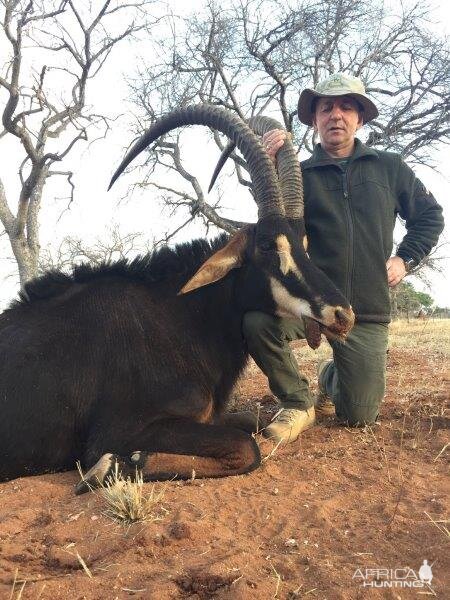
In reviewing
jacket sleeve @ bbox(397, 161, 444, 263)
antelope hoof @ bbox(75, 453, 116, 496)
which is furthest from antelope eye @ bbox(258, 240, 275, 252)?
antelope hoof @ bbox(75, 453, 116, 496)

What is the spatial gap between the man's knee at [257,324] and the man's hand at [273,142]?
4.38 ft

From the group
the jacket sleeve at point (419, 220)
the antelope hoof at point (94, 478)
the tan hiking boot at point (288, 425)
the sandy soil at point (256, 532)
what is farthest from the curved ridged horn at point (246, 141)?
the antelope hoof at point (94, 478)

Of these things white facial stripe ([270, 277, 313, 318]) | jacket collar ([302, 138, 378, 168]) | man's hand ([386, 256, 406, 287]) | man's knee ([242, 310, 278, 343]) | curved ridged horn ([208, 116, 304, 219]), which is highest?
jacket collar ([302, 138, 378, 168])

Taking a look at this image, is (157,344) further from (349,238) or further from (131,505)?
(349,238)

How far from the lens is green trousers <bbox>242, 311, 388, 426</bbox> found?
4.56 m

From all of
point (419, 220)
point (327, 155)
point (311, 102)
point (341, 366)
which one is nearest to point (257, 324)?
point (341, 366)

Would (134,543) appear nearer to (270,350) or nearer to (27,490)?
(27,490)

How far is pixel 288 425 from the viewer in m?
4.36

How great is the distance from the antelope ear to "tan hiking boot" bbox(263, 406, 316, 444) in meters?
1.18

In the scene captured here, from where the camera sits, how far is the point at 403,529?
2566mm

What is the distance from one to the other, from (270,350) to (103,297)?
1.38 meters

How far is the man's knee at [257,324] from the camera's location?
4.45 metres

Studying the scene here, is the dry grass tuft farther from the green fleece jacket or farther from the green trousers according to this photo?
the green fleece jacket

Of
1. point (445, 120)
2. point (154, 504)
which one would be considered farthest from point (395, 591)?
point (445, 120)
